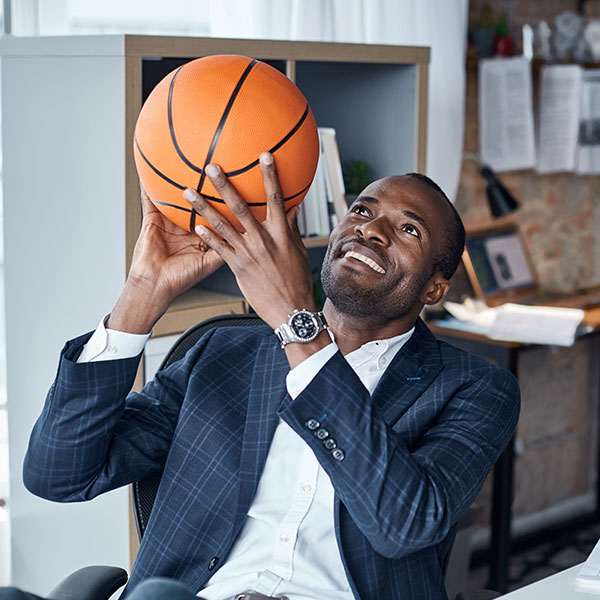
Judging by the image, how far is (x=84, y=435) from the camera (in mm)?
1444

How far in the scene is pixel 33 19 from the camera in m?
2.54

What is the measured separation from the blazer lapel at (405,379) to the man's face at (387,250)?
0.25ft

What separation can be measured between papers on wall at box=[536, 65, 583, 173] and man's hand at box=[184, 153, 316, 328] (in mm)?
2516

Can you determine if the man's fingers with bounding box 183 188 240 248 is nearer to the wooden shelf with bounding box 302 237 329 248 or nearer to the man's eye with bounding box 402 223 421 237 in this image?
the man's eye with bounding box 402 223 421 237

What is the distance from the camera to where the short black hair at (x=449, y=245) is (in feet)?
5.41

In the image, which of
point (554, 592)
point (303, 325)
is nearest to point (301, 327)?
point (303, 325)

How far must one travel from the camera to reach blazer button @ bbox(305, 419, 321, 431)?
129 centimetres

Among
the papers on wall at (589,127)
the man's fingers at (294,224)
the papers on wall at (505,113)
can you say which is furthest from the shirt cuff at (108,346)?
the papers on wall at (589,127)

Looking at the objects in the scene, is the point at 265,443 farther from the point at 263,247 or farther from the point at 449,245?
the point at 449,245

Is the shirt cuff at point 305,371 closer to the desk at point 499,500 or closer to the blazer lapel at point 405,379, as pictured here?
the blazer lapel at point 405,379

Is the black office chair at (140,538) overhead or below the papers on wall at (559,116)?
below

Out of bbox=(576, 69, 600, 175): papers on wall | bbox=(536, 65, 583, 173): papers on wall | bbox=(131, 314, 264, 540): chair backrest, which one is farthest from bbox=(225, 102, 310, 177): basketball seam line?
bbox=(576, 69, 600, 175): papers on wall

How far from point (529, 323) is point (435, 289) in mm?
1395

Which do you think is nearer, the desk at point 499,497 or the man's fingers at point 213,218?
the man's fingers at point 213,218
